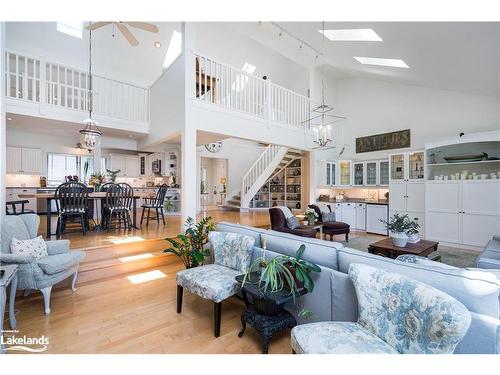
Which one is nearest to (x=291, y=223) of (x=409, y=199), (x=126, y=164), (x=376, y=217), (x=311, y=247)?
(x=311, y=247)

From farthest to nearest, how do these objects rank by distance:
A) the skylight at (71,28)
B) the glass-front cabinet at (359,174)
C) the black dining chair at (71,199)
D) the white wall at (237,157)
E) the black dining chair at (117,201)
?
the white wall at (237,157), the glass-front cabinet at (359,174), the skylight at (71,28), the black dining chair at (117,201), the black dining chair at (71,199)

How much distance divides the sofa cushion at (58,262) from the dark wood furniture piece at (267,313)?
1.94 metres

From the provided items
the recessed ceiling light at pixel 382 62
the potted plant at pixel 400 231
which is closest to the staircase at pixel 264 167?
the recessed ceiling light at pixel 382 62

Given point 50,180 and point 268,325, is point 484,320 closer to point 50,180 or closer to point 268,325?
point 268,325

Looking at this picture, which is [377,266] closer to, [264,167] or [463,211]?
[463,211]

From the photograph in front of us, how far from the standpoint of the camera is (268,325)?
1779mm

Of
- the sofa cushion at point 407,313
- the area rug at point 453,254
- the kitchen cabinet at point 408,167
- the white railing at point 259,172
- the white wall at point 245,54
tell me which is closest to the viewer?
the sofa cushion at point 407,313

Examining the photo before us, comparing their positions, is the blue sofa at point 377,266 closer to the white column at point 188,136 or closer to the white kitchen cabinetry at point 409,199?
the white column at point 188,136

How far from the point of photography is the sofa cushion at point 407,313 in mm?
1085

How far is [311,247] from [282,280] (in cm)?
39

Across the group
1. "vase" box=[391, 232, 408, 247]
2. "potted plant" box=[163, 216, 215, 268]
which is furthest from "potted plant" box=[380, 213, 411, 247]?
"potted plant" box=[163, 216, 215, 268]

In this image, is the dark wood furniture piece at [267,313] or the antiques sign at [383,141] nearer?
the dark wood furniture piece at [267,313]

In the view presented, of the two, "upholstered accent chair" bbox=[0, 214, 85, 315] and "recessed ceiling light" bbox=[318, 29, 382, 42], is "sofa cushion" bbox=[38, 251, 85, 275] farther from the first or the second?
"recessed ceiling light" bbox=[318, 29, 382, 42]

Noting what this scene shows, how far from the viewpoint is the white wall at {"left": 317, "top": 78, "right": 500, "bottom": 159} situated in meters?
5.07
